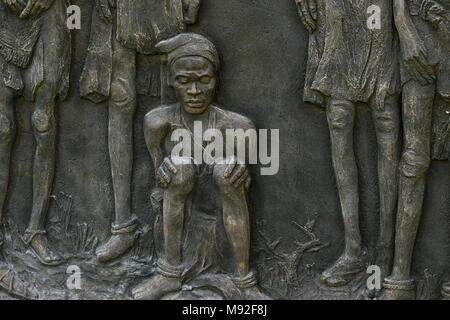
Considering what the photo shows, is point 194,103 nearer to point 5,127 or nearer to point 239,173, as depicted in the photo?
point 239,173

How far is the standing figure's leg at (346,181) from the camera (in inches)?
189

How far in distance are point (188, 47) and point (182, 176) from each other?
2.51 ft

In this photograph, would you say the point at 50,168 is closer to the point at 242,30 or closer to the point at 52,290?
the point at 52,290

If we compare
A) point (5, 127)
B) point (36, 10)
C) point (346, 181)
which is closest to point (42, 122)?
point (5, 127)

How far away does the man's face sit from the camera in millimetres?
4793

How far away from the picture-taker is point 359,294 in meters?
4.97

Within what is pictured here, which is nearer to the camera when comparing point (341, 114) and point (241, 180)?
point (341, 114)

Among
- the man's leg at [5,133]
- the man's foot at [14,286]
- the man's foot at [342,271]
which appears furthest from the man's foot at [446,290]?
the man's leg at [5,133]

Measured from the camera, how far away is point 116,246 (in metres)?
5.11

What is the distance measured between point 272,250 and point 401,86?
50.0 inches

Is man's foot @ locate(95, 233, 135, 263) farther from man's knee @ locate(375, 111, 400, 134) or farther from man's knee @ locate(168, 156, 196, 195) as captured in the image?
man's knee @ locate(375, 111, 400, 134)

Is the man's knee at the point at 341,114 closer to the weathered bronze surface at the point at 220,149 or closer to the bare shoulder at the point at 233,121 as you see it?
the weathered bronze surface at the point at 220,149

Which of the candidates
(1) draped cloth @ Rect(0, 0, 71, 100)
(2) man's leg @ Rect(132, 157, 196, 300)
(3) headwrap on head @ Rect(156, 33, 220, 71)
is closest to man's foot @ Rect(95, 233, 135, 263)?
(2) man's leg @ Rect(132, 157, 196, 300)

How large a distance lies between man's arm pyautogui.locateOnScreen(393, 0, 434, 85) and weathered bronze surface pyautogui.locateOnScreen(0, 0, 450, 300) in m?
0.02
